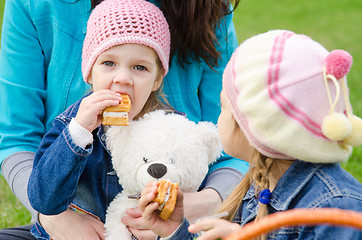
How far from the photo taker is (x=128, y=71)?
1.92 metres

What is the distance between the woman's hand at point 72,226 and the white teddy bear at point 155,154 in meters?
0.06

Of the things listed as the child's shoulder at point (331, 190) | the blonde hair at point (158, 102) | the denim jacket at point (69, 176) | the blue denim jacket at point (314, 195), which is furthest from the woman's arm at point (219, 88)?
the child's shoulder at point (331, 190)

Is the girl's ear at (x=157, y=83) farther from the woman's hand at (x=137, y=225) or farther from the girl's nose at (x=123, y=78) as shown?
the woman's hand at (x=137, y=225)

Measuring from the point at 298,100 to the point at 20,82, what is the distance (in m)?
1.20

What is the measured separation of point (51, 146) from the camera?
189cm

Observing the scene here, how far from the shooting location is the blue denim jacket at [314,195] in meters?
1.51

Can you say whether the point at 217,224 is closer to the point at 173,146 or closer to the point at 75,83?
the point at 173,146

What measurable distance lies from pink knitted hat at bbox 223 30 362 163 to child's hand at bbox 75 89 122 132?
0.47m

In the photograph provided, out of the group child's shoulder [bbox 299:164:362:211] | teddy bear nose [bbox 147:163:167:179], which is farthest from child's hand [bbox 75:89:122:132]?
child's shoulder [bbox 299:164:362:211]

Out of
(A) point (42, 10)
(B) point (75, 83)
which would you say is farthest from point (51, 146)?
(A) point (42, 10)

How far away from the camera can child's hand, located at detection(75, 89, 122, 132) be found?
6.00 feet

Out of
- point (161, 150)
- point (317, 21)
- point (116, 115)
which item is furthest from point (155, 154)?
point (317, 21)

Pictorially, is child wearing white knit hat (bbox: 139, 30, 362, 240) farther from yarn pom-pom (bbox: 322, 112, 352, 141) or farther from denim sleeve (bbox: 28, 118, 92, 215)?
denim sleeve (bbox: 28, 118, 92, 215)

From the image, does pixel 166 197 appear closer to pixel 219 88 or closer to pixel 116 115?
pixel 116 115
